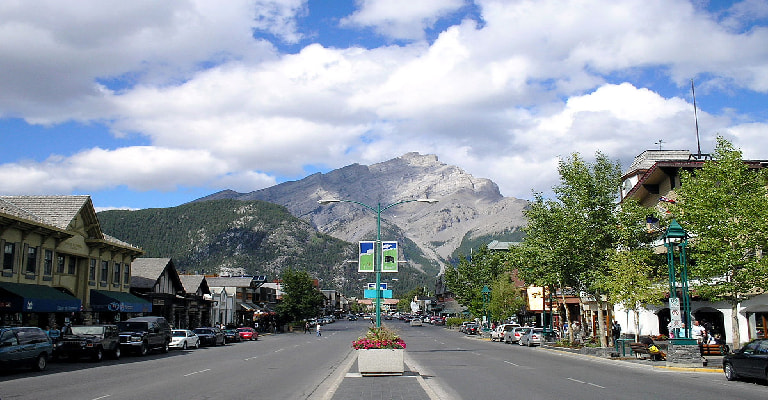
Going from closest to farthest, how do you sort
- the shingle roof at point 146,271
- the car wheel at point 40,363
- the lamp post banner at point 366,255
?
the car wheel at point 40,363 → the lamp post banner at point 366,255 → the shingle roof at point 146,271

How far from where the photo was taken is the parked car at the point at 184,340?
44.4m

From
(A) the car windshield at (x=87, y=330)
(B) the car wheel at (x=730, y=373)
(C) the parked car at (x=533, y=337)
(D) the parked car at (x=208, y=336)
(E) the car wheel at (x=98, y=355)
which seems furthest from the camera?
(D) the parked car at (x=208, y=336)

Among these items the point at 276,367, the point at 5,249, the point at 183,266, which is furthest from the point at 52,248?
the point at 183,266

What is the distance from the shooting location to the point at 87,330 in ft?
101

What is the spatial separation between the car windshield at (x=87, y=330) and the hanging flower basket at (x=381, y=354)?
56.8 ft

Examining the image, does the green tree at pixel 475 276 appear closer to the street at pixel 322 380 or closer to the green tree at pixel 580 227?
the green tree at pixel 580 227

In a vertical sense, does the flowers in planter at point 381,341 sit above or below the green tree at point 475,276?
below

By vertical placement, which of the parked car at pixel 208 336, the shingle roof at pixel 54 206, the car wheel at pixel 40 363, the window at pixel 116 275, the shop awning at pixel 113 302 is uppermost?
the shingle roof at pixel 54 206

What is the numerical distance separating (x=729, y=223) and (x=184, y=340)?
35.8 metres

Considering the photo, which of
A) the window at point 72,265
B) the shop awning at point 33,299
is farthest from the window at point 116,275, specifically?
the shop awning at point 33,299

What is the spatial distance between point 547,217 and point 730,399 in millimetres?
24906

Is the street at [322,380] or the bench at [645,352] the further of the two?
the bench at [645,352]

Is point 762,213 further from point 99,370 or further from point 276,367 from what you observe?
point 99,370

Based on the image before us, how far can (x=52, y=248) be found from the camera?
40.8 meters
